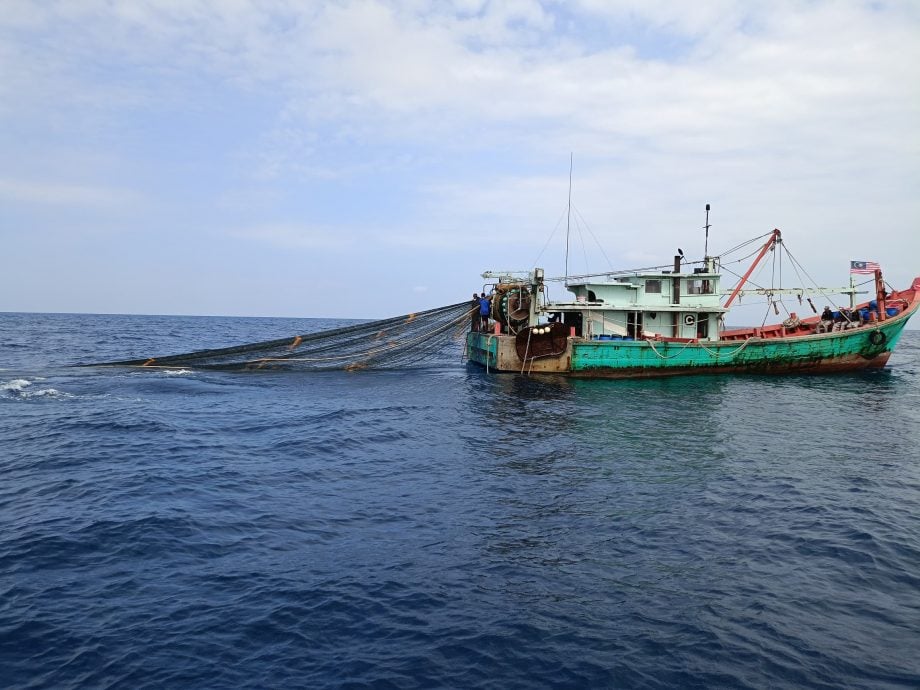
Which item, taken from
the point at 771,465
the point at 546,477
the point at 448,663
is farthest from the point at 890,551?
the point at 448,663

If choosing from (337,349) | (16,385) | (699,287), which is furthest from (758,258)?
(16,385)

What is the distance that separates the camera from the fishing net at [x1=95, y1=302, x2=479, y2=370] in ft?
91.1

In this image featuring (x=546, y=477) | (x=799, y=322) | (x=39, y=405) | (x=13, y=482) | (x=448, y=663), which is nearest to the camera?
(x=448, y=663)

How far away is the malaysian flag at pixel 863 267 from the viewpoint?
30.9m

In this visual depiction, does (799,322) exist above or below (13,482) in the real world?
above

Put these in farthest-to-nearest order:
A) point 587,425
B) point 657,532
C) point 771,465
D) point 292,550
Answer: point 587,425
point 771,465
point 657,532
point 292,550

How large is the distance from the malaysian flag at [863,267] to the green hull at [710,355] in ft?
9.70

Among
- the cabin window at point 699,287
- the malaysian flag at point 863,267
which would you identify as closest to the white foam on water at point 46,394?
the cabin window at point 699,287

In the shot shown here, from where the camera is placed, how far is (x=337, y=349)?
1094 inches

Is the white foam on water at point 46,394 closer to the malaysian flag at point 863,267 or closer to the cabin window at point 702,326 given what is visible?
the cabin window at point 702,326

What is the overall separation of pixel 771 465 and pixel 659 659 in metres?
9.46

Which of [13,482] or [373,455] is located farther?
[373,455]

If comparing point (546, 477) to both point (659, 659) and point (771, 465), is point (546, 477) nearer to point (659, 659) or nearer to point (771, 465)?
point (771, 465)

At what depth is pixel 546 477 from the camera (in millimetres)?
12914
